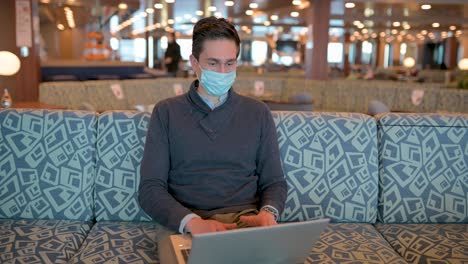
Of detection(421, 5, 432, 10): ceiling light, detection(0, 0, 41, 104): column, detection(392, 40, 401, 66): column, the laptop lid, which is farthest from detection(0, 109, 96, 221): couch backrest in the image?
detection(392, 40, 401, 66): column

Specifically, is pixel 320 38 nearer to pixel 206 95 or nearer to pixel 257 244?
pixel 206 95

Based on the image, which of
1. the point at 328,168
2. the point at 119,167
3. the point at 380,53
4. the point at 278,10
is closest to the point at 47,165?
the point at 119,167

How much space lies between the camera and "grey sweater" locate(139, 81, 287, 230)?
6.32 feet

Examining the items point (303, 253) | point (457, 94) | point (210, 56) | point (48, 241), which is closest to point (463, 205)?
point (303, 253)

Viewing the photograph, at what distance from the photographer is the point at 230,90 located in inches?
79.5

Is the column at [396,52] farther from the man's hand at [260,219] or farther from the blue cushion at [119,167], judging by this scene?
the man's hand at [260,219]

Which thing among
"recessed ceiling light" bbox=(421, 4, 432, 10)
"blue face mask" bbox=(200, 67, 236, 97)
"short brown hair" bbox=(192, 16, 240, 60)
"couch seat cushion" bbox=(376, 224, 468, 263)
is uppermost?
"recessed ceiling light" bbox=(421, 4, 432, 10)

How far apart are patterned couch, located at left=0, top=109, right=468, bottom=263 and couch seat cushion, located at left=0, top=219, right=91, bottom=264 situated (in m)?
0.01

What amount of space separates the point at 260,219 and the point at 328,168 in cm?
72

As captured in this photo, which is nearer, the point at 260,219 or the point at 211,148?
the point at 260,219

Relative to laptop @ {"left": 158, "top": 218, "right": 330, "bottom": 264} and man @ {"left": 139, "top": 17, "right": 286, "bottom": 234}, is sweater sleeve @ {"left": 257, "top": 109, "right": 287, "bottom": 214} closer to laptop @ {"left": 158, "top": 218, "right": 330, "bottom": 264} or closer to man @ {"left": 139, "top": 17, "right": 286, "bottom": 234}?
man @ {"left": 139, "top": 17, "right": 286, "bottom": 234}

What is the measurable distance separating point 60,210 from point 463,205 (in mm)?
1945

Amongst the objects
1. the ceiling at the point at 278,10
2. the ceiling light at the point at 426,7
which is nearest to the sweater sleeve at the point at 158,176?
the ceiling at the point at 278,10

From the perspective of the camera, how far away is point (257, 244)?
4.73ft
